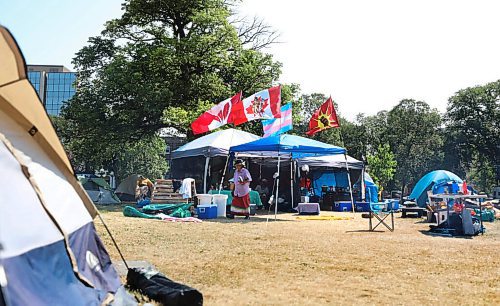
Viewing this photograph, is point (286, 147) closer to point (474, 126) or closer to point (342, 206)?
point (342, 206)

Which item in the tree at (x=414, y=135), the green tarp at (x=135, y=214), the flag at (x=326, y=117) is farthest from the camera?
the tree at (x=414, y=135)

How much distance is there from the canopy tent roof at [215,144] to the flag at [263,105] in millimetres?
2583

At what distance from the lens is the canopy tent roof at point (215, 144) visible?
1612cm

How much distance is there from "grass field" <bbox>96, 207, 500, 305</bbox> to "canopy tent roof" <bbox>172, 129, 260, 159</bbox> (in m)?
6.44

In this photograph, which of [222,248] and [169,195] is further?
[169,195]

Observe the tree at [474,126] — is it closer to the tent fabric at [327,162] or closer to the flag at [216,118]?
the tent fabric at [327,162]

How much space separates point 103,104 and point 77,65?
3.86m

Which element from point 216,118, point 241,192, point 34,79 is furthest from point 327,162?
point 34,79

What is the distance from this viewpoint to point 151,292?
415 centimetres

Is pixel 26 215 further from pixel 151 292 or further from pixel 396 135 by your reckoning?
pixel 396 135

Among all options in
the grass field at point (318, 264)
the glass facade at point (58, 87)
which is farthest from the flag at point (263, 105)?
the glass facade at point (58, 87)

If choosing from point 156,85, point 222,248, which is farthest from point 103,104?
point 222,248

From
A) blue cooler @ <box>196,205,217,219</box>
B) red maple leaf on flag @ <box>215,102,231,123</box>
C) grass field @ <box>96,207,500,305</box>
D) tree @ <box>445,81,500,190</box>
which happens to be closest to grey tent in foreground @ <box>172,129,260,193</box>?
red maple leaf on flag @ <box>215,102,231,123</box>

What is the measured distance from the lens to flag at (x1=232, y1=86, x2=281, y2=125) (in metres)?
13.5
